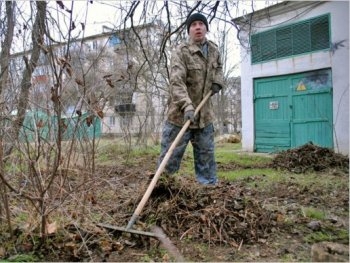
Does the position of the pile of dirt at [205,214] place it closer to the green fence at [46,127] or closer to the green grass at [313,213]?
the green grass at [313,213]

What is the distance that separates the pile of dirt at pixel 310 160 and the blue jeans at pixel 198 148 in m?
3.15

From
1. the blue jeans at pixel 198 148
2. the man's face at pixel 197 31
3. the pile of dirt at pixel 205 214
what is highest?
the man's face at pixel 197 31

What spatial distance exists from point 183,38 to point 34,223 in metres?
A: 4.02

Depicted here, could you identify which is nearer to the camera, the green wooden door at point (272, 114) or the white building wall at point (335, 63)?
the white building wall at point (335, 63)

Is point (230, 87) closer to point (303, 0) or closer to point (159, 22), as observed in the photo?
point (303, 0)

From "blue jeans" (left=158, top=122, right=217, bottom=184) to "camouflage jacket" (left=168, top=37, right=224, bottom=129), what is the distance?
10 cm

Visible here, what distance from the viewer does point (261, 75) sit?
1041cm

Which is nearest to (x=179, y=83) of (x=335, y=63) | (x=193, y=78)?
(x=193, y=78)

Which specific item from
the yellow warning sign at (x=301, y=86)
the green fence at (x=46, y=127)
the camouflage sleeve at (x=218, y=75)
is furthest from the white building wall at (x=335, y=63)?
the green fence at (x=46, y=127)

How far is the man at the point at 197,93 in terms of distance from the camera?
409cm

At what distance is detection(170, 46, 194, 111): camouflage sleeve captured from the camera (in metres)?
3.87

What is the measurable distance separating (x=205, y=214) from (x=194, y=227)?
5.5 inches

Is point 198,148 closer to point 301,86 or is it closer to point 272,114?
point 301,86

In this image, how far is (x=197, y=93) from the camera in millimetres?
4258
